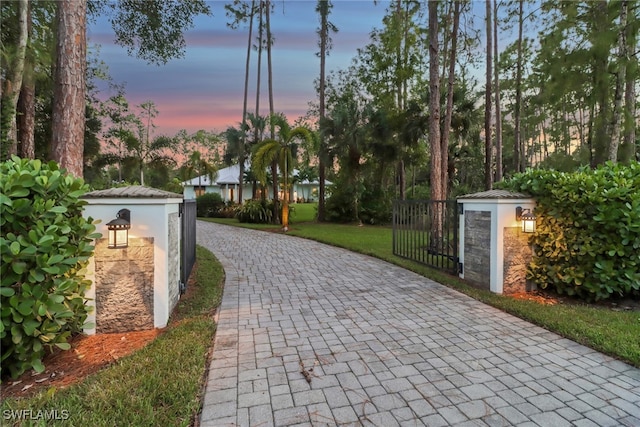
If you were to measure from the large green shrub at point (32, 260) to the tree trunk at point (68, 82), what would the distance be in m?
2.05

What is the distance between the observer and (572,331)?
325cm

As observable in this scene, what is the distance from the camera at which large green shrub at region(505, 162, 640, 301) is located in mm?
3957

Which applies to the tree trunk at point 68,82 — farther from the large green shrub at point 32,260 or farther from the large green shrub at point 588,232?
the large green shrub at point 588,232

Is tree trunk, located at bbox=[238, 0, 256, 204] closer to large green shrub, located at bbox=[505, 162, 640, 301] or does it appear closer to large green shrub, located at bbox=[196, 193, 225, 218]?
large green shrub, located at bbox=[196, 193, 225, 218]

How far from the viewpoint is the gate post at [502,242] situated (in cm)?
451

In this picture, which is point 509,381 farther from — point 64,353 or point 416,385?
point 64,353

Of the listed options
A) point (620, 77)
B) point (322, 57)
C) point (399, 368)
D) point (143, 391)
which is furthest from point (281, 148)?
point (143, 391)

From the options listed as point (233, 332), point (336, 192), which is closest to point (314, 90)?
point (336, 192)

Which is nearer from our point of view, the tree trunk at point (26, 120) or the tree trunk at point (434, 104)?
the tree trunk at point (434, 104)

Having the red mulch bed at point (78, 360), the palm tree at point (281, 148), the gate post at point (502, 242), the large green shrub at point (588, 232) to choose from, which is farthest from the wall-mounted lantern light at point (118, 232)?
the palm tree at point (281, 148)

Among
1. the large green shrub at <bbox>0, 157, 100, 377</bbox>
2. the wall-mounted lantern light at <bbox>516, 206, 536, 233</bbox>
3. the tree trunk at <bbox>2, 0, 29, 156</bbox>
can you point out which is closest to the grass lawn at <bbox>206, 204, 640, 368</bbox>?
the wall-mounted lantern light at <bbox>516, 206, 536, 233</bbox>

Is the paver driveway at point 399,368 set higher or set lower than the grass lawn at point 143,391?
lower

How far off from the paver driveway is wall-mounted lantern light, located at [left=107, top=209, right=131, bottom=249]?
1.33 m

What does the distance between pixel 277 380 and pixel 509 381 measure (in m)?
1.75
